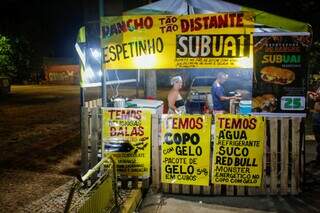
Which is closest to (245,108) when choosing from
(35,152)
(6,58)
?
(35,152)

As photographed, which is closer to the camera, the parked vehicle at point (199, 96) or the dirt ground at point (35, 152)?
the dirt ground at point (35, 152)

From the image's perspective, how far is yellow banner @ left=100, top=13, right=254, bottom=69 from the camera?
796 centimetres

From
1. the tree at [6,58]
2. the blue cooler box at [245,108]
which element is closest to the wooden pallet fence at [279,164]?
the blue cooler box at [245,108]

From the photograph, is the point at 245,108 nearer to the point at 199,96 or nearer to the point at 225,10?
the point at 225,10

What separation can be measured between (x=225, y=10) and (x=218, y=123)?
6.94ft

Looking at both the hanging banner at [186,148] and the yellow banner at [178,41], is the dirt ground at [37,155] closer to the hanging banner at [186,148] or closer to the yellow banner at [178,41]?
the hanging banner at [186,148]

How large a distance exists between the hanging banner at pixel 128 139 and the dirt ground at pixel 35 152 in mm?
1494

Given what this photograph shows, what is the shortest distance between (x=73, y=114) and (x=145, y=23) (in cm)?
1199

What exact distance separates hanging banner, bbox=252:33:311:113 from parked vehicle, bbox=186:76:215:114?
428 centimetres

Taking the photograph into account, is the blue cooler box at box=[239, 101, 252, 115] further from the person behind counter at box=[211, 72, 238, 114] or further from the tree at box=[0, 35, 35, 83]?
the tree at box=[0, 35, 35, 83]

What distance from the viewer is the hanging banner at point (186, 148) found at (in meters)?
7.86

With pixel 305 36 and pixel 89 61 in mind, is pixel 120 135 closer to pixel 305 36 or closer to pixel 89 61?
pixel 89 61

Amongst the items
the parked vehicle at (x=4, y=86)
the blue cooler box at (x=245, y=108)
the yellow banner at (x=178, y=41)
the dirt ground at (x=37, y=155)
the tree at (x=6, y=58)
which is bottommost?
the dirt ground at (x=37, y=155)

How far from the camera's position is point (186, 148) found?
791 cm
